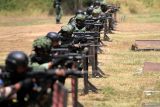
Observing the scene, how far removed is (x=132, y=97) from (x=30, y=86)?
6005 millimetres

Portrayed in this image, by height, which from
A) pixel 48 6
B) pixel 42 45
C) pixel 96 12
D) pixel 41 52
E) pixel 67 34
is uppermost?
pixel 42 45

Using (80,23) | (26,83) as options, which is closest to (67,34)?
(80,23)

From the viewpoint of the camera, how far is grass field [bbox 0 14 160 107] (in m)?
12.1

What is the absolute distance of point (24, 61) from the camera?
21.4ft

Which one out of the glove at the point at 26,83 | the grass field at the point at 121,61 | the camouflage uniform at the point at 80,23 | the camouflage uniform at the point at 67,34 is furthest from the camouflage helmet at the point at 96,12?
the glove at the point at 26,83

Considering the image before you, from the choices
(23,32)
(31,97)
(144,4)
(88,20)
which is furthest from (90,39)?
(144,4)

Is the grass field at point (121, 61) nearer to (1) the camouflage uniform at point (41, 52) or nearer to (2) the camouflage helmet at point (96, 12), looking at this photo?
(2) the camouflage helmet at point (96, 12)

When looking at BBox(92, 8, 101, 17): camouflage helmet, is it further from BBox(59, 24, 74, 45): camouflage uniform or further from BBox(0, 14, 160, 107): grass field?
BBox(59, 24, 74, 45): camouflage uniform

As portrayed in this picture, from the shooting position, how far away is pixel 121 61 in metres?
18.8

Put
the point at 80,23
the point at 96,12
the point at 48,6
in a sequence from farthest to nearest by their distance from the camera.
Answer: the point at 48,6
the point at 96,12
the point at 80,23

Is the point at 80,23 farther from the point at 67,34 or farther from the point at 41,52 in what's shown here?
the point at 41,52

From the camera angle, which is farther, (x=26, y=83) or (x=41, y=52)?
(x=41, y=52)

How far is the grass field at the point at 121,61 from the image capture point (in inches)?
478

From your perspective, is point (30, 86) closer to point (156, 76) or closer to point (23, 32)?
point (156, 76)
